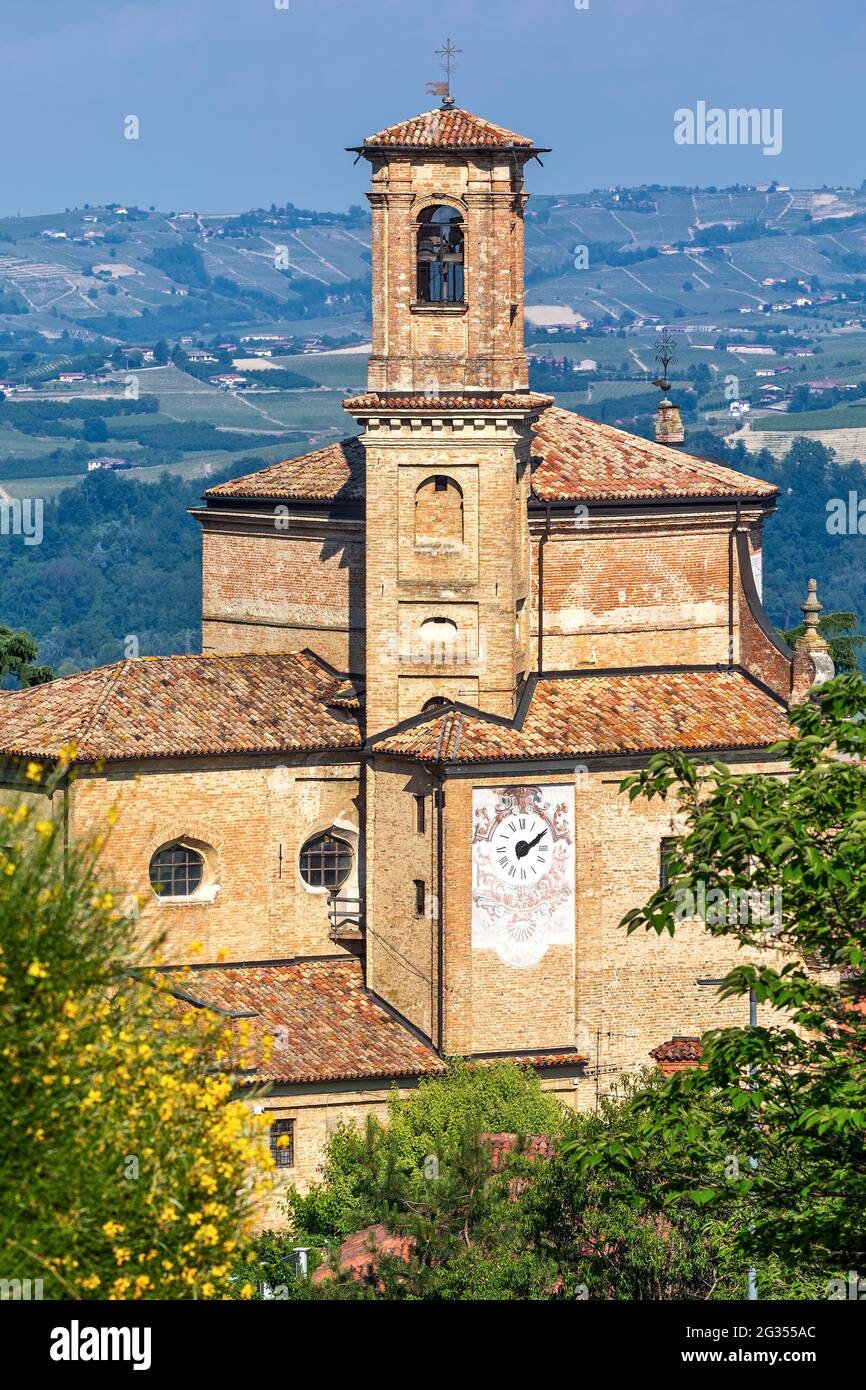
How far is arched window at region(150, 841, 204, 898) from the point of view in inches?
1943

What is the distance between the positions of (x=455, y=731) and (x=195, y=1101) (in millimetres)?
22202

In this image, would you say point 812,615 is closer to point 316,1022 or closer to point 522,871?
point 522,871

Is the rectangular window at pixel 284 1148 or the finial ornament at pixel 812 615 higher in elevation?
the finial ornament at pixel 812 615

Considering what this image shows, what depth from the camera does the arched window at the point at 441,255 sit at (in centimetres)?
4928

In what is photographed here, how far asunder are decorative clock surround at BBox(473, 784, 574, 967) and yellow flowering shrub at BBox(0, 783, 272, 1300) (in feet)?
68.3

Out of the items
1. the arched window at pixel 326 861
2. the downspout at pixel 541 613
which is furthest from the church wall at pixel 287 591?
the arched window at pixel 326 861

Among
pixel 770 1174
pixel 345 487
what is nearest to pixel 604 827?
pixel 345 487

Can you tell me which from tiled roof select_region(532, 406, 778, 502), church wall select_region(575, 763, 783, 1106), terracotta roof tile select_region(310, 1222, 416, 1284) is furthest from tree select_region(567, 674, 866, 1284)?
tiled roof select_region(532, 406, 778, 502)

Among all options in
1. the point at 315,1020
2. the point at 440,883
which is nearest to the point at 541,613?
the point at 440,883

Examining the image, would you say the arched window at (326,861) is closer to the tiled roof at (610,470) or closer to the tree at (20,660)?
the tiled roof at (610,470)

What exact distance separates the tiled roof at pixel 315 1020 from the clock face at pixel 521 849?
10.2ft

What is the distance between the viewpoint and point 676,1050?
49.4m
